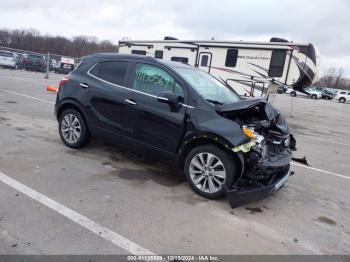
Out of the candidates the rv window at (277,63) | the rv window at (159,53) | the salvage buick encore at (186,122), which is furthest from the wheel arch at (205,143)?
the rv window at (159,53)

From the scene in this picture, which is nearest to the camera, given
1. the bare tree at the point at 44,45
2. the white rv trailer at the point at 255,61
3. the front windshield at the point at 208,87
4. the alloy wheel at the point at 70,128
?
the front windshield at the point at 208,87

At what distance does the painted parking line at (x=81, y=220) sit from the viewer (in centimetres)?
303

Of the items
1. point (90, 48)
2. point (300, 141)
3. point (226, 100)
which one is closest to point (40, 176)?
point (226, 100)

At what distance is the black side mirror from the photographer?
4.35 meters

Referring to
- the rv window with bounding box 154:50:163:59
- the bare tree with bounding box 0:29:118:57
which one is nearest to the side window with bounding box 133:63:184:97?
the rv window with bounding box 154:50:163:59

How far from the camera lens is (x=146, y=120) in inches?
185

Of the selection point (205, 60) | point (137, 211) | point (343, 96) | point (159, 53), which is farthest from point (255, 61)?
point (343, 96)

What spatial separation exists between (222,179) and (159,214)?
3.10 feet

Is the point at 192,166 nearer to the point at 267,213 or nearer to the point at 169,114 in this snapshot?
the point at 169,114

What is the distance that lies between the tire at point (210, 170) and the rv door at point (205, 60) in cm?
966

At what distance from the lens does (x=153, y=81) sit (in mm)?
4812

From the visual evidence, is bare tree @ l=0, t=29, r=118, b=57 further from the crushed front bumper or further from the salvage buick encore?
the crushed front bumper

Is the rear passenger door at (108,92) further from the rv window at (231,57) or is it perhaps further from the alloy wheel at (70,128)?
the rv window at (231,57)

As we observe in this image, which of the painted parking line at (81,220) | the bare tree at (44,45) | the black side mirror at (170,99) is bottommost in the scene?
the painted parking line at (81,220)
